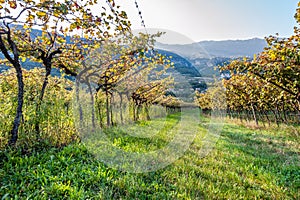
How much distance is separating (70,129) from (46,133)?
866mm

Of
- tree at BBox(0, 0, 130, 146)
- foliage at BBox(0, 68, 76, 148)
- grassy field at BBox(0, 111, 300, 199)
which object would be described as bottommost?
grassy field at BBox(0, 111, 300, 199)

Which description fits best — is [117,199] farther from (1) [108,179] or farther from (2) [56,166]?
(2) [56,166]

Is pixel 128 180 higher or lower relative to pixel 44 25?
lower

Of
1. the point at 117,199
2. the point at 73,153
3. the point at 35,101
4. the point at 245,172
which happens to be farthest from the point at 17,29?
the point at 245,172

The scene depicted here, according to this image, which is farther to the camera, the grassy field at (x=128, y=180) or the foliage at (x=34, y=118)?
the foliage at (x=34, y=118)

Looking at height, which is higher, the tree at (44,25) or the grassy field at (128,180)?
the tree at (44,25)

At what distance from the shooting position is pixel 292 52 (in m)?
4.09

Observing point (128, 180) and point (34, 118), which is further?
point (34, 118)

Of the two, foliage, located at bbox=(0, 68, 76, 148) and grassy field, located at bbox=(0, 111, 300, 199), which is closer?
grassy field, located at bbox=(0, 111, 300, 199)

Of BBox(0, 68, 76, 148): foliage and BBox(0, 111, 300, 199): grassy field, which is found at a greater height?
BBox(0, 68, 76, 148): foliage

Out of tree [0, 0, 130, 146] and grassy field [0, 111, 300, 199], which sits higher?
tree [0, 0, 130, 146]

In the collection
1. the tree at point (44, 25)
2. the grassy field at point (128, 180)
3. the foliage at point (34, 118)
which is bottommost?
the grassy field at point (128, 180)

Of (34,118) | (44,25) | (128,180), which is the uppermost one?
(44,25)

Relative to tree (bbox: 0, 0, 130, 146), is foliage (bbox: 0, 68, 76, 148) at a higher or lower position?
lower
